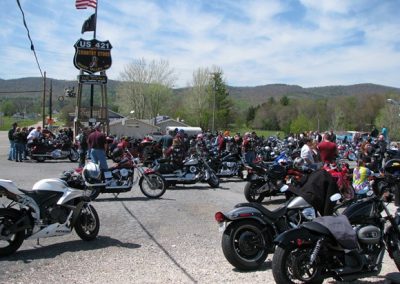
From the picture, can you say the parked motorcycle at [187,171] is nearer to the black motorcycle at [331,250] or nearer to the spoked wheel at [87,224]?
the spoked wheel at [87,224]

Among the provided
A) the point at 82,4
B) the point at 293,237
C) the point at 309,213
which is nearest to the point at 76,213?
the point at 309,213

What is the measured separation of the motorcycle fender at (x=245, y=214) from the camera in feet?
18.3

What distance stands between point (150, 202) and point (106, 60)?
66.2 feet

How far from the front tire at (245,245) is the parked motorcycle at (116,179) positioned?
522cm

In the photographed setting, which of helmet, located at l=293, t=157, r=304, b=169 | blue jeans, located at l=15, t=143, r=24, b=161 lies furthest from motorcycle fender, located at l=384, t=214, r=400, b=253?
blue jeans, located at l=15, t=143, r=24, b=161

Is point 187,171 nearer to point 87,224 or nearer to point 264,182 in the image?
point 264,182

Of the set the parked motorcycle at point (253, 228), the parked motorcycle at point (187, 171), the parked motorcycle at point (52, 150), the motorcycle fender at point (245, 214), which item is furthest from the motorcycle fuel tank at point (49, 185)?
the parked motorcycle at point (52, 150)

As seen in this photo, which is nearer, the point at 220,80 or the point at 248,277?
the point at 248,277

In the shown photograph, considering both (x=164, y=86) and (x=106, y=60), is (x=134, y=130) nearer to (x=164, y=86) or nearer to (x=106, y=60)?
(x=106, y=60)

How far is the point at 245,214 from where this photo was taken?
221 inches

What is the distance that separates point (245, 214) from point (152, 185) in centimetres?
594

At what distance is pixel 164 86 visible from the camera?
7631cm

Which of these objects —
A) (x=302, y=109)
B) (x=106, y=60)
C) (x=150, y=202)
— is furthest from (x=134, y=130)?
(x=302, y=109)

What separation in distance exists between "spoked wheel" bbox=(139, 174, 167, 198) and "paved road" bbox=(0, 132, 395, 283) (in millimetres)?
1403
